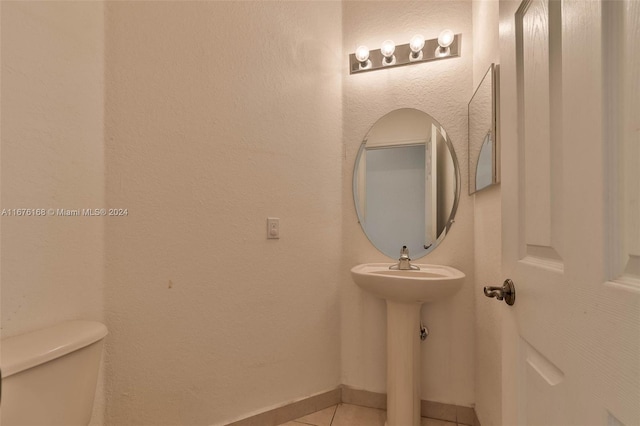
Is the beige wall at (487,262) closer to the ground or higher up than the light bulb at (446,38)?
closer to the ground

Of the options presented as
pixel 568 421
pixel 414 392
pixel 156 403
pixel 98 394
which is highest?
pixel 568 421

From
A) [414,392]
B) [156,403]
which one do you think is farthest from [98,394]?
[414,392]

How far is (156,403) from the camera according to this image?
1230 mm

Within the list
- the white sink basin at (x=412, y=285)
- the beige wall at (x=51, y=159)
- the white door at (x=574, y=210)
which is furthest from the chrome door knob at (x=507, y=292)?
the beige wall at (x=51, y=159)

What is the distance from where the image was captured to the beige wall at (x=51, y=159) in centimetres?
92

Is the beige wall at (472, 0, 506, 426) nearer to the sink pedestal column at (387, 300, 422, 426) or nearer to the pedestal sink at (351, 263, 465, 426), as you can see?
the pedestal sink at (351, 263, 465, 426)

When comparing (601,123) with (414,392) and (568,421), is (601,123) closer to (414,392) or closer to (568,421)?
(568,421)

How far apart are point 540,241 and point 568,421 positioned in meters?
0.30

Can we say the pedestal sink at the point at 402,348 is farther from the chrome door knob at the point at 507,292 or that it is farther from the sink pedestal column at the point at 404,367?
the chrome door knob at the point at 507,292

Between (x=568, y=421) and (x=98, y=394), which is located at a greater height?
(x=568, y=421)

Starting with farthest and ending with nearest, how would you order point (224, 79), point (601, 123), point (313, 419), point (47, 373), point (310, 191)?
point (310, 191), point (313, 419), point (224, 79), point (47, 373), point (601, 123)

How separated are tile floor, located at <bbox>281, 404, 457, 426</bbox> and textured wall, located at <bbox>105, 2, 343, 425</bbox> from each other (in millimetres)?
135

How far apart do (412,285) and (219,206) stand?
991 millimetres

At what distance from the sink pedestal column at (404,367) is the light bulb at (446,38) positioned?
1445 mm
